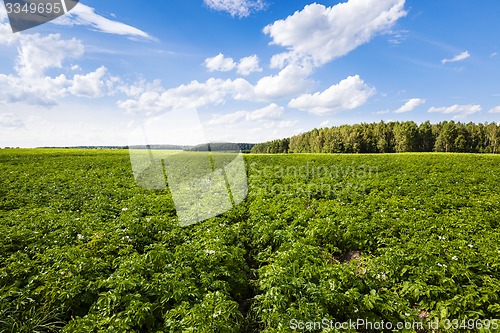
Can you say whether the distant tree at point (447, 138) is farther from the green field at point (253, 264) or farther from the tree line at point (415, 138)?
the green field at point (253, 264)

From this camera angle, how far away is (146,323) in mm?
4523

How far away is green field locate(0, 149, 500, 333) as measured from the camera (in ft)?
15.3

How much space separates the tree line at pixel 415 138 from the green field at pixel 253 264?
231ft

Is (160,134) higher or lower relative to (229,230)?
higher

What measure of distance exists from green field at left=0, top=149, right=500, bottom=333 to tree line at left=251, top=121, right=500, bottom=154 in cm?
7027

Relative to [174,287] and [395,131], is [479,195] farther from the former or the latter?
[395,131]

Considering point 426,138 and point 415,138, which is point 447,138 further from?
point 415,138

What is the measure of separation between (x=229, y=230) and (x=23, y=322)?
5.38m

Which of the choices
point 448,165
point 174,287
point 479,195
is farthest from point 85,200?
point 448,165

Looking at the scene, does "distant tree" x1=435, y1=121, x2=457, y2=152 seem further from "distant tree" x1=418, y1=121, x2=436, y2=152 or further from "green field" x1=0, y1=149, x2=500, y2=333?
"green field" x1=0, y1=149, x2=500, y2=333

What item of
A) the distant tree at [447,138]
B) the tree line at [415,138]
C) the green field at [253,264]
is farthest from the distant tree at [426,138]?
the green field at [253,264]

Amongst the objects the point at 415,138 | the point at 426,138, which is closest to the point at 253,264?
the point at 415,138

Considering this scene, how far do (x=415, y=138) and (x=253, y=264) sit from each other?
83.4 metres

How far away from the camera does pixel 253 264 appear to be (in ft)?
25.8
